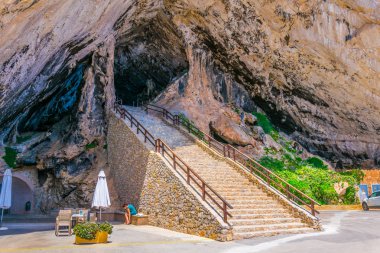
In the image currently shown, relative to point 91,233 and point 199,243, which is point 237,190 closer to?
point 199,243

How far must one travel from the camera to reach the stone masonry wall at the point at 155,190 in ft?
30.9

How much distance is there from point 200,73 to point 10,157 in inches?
480

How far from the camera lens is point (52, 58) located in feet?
41.3

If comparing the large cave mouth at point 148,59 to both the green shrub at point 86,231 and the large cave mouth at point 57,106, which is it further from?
the green shrub at point 86,231

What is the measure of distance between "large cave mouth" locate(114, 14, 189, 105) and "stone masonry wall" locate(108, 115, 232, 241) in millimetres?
6545

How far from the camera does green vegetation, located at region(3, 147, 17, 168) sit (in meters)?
16.3

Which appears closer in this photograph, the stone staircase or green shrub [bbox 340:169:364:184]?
the stone staircase

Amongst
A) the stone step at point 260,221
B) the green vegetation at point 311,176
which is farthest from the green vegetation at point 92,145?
the stone step at point 260,221

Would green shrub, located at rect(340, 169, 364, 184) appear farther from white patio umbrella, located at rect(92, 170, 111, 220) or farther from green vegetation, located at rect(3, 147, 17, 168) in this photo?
green vegetation, located at rect(3, 147, 17, 168)

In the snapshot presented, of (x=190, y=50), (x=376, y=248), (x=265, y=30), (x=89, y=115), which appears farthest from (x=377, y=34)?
(x=89, y=115)

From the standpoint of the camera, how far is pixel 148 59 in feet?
75.2

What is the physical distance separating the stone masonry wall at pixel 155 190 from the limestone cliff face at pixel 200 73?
1.82m

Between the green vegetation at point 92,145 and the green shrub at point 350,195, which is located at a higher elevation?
the green vegetation at point 92,145

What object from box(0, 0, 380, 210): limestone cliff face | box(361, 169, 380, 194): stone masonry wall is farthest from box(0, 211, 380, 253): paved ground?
box(361, 169, 380, 194): stone masonry wall
